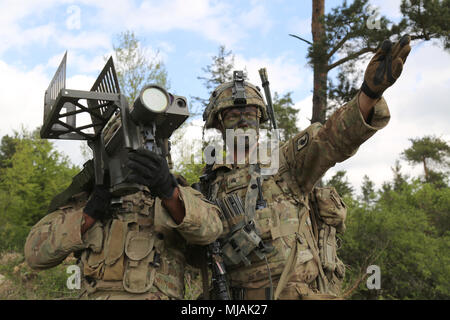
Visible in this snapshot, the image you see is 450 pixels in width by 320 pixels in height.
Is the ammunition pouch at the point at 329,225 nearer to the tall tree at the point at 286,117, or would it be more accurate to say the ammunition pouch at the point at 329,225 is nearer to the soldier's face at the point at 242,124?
the soldier's face at the point at 242,124

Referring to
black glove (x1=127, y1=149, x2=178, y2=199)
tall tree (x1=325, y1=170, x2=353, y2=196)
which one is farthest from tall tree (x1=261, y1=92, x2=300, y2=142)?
black glove (x1=127, y1=149, x2=178, y2=199)

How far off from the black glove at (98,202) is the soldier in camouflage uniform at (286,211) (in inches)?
45.7

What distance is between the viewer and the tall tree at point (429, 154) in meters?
28.3

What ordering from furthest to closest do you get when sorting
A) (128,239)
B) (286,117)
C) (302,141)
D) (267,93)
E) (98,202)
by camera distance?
1. (286,117)
2. (267,93)
3. (302,141)
4. (128,239)
5. (98,202)

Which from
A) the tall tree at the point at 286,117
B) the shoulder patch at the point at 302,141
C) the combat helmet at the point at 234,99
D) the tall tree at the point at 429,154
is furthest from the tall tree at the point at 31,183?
the tall tree at the point at 429,154

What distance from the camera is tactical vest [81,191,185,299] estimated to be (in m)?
3.21

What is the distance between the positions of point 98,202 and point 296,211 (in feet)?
5.84

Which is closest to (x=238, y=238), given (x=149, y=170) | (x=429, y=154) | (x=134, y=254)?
(x=134, y=254)

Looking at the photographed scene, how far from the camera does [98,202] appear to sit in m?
3.20

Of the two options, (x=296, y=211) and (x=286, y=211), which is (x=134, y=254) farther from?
(x=296, y=211)

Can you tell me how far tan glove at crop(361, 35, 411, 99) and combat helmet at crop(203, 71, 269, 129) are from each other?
4.98 ft

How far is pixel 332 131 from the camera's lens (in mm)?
3271

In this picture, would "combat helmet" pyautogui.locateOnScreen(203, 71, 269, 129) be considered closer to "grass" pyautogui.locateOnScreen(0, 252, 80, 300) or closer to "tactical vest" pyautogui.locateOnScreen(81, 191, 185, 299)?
"tactical vest" pyautogui.locateOnScreen(81, 191, 185, 299)
